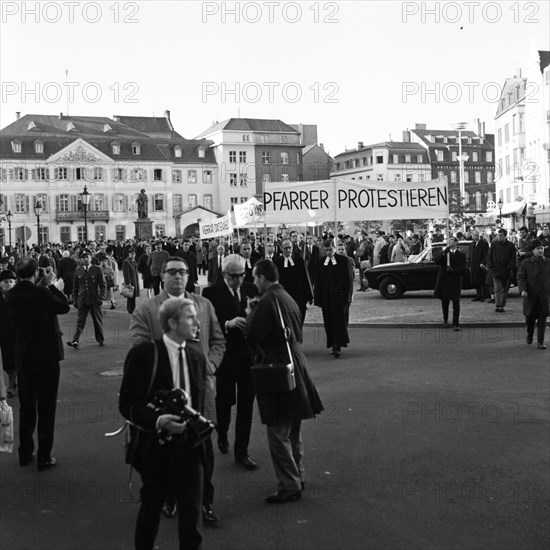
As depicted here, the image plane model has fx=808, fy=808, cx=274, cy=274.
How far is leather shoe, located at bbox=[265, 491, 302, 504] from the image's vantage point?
5.99 meters

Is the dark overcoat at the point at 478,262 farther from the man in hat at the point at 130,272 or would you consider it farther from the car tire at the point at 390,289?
the man in hat at the point at 130,272

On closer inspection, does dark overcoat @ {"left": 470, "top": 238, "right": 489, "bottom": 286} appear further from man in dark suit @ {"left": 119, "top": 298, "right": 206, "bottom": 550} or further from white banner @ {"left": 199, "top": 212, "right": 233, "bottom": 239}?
man in dark suit @ {"left": 119, "top": 298, "right": 206, "bottom": 550}

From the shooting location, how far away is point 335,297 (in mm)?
12898

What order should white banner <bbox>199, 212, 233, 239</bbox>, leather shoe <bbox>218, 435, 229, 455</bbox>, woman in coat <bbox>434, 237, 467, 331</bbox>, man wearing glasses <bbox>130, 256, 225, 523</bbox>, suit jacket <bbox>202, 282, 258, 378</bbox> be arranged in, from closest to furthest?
1. man wearing glasses <bbox>130, 256, 225, 523</bbox>
2. suit jacket <bbox>202, 282, 258, 378</bbox>
3. leather shoe <bbox>218, 435, 229, 455</bbox>
4. woman in coat <bbox>434, 237, 467, 331</bbox>
5. white banner <bbox>199, 212, 233, 239</bbox>

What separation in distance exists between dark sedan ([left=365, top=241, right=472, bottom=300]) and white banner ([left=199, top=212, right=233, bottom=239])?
315 inches

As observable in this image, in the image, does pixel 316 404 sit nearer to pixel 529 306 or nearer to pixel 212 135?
pixel 529 306

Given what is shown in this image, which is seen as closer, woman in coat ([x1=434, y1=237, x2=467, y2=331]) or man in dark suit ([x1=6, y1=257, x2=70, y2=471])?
man in dark suit ([x1=6, y1=257, x2=70, y2=471])

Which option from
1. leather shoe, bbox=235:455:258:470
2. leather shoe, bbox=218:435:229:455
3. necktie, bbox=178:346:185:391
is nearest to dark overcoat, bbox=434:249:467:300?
leather shoe, bbox=218:435:229:455

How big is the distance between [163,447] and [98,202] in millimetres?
92217

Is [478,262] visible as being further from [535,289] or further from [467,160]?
[467,160]

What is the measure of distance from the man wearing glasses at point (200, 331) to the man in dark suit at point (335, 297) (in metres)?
6.78

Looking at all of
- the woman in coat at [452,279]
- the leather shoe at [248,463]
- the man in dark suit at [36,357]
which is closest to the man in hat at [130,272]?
the woman in coat at [452,279]

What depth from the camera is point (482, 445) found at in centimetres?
749

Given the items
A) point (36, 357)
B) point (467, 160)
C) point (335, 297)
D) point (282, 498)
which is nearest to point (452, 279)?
point (335, 297)
